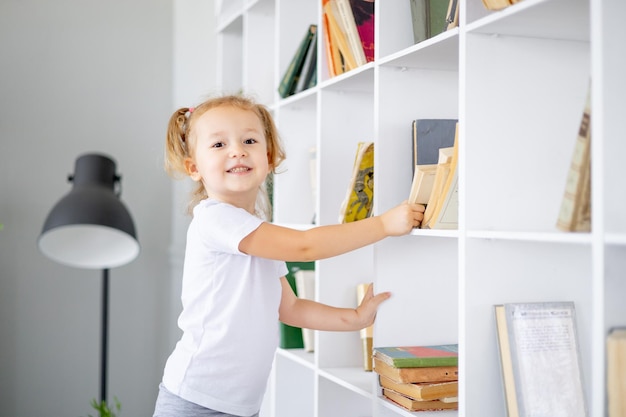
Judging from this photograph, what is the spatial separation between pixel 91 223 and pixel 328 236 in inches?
50.5

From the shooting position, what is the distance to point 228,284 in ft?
6.08

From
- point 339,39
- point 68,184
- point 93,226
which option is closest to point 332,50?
point 339,39

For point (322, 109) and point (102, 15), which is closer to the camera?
point (322, 109)

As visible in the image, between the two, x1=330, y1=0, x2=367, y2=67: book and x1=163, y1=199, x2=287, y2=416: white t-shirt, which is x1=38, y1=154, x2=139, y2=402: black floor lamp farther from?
x1=330, y1=0, x2=367, y2=67: book

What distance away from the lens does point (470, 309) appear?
149 centimetres

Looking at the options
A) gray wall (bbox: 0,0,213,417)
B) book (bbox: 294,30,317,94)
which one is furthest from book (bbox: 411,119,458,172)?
gray wall (bbox: 0,0,213,417)

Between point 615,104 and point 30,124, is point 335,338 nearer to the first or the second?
point 615,104

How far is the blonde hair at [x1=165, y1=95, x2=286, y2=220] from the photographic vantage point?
1979 millimetres

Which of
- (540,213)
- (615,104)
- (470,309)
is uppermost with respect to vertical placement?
(615,104)

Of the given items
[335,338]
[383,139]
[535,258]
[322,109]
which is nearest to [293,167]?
[322,109]

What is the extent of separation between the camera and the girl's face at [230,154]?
1.88m

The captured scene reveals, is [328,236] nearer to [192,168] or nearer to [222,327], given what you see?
[222,327]

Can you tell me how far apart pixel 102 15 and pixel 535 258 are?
8.82 ft

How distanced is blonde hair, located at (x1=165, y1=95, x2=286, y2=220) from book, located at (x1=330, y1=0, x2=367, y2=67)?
0.96ft
